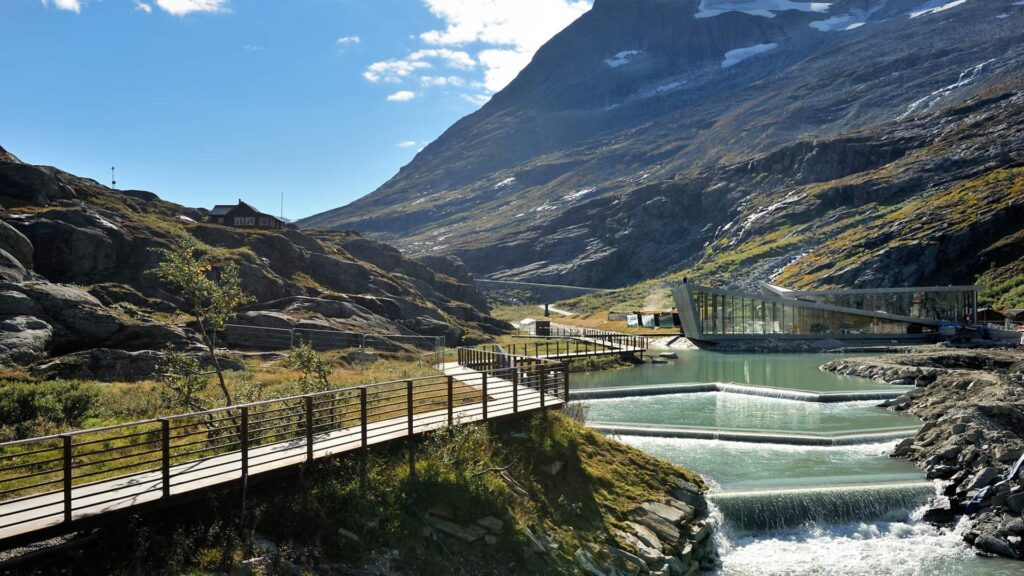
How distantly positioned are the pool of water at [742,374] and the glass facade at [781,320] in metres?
7.81

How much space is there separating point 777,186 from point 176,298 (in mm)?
157553

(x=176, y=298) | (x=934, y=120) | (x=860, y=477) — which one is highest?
(x=934, y=120)

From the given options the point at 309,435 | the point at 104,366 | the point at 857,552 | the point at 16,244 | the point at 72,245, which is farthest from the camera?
the point at 72,245

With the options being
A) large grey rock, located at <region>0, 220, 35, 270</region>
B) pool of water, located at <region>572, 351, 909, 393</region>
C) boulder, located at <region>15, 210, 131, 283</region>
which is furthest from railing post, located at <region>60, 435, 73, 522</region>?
boulder, located at <region>15, 210, 131, 283</region>

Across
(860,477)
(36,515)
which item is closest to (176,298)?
(36,515)

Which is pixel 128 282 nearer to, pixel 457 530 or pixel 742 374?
pixel 457 530

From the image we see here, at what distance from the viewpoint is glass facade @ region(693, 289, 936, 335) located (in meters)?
66.8

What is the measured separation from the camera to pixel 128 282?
39.4 meters

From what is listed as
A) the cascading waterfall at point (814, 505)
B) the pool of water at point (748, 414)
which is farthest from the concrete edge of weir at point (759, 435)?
the cascading waterfall at point (814, 505)

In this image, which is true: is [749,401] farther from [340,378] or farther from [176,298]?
[176,298]

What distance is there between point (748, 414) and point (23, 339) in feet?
107

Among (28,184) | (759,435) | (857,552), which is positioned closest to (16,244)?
(28,184)

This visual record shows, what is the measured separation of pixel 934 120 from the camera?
15600cm

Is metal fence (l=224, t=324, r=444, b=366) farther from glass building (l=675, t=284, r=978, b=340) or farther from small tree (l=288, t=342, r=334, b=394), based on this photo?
glass building (l=675, t=284, r=978, b=340)
